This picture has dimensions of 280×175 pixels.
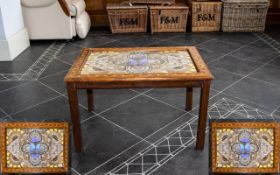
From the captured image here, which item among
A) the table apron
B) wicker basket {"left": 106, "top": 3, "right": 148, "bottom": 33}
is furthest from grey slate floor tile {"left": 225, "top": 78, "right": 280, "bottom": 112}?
wicker basket {"left": 106, "top": 3, "right": 148, "bottom": 33}

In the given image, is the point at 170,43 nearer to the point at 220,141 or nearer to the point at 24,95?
the point at 24,95

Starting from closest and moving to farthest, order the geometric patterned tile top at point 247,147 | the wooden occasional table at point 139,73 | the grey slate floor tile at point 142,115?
the geometric patterned tile top at point 247,147
the wooden occasional table at point 139,73
the grey slate floor tile at point 142,115

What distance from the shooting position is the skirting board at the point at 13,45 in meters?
3.53

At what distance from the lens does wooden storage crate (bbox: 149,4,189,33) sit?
4430 millimetres

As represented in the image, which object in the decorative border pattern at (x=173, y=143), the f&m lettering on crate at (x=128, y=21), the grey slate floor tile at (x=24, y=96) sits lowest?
the decorative border pattern at (x=173, y=143)

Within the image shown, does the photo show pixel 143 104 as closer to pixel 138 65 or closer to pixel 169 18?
pixel 138 65

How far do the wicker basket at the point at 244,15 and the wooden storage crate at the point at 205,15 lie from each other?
0.32 ft

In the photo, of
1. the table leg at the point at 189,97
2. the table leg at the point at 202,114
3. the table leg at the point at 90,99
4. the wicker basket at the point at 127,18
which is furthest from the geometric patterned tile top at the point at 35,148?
the wicker basket at the point at 127,18

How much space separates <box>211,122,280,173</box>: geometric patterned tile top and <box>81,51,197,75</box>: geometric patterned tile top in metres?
0.77

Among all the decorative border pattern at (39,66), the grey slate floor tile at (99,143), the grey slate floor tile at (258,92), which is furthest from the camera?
the decorative border pattern at (39,66)

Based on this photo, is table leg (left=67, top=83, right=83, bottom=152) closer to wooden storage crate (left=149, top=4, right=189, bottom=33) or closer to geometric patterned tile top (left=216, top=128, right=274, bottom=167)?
geometric patterned tile top (left=216, top=128, right=274, bottom=167)

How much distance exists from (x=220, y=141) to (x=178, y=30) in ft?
12.0

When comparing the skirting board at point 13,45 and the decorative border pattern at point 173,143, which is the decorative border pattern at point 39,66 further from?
the decorative border pattern at point 173,143

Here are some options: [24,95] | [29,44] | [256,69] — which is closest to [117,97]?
[24,95]
